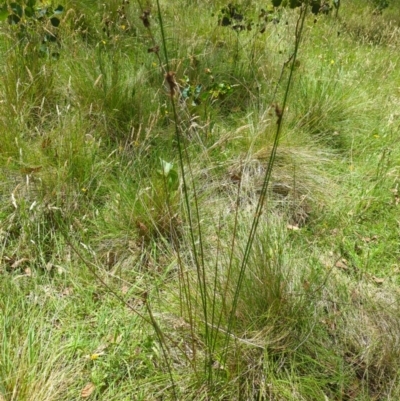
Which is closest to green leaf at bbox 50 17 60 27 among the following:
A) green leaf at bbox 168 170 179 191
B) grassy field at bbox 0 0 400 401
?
grassy field at bbox 0 0 400 401

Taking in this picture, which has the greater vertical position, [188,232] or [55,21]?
[55,21]

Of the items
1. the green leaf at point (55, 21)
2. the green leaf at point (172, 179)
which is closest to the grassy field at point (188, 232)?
the green leaf at point (172, 179)


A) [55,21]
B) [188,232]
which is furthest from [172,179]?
[55,21]

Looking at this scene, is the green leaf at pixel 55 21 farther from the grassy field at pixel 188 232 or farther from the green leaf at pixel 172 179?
the green leaf at pixel 172 179

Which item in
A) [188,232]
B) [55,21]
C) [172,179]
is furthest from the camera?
[55,21]

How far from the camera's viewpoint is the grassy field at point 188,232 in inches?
64.4

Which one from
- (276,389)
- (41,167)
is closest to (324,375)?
(276,389)

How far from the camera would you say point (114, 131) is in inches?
118

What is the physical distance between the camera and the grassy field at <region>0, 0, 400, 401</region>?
5.37 ft

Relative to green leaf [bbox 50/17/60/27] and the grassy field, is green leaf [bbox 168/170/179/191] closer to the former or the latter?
the grassy field

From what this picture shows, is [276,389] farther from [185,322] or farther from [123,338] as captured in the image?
[123,338]

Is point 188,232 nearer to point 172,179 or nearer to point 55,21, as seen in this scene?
point 172,179

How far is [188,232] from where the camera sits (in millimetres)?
2273

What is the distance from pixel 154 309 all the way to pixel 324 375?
0.76 m
